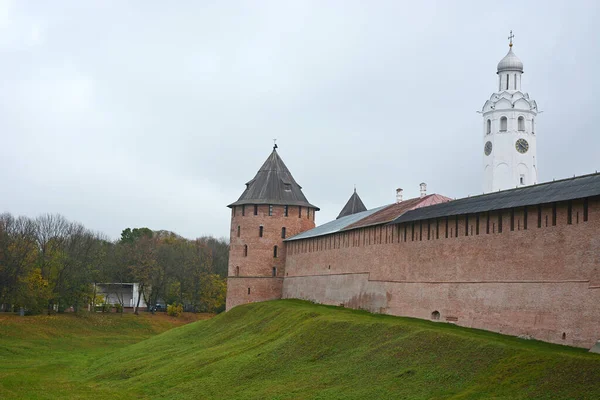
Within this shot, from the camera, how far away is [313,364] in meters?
23.5

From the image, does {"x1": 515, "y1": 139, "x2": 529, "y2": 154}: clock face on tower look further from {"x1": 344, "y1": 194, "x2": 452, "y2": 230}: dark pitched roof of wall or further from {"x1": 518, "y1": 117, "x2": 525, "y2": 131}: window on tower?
{"x1": 344, "y1": 194, "x2": 452, "y2": 230}: dark pitched roof of wall

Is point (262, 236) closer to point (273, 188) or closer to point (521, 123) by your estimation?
point (273, 188)

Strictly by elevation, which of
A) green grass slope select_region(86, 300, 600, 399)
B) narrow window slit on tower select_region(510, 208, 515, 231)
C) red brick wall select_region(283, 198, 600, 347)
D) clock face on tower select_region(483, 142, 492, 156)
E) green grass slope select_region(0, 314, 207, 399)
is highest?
clock face on tower select_region(483, 142, 492, 156)

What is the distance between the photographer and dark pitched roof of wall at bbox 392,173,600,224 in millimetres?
20906

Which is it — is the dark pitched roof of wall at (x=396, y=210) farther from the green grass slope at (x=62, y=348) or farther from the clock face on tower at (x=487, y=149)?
the clock face on tower at (x=487, y=149)

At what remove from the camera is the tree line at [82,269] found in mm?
49750

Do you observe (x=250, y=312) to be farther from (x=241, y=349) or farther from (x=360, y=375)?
(x=360, y=375)

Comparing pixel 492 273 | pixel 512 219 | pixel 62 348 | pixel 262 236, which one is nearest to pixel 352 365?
pixel 492 273

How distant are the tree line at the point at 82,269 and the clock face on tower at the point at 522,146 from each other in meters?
26.5

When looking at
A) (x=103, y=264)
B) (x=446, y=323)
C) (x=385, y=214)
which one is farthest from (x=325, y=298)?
(x=103, y=264)

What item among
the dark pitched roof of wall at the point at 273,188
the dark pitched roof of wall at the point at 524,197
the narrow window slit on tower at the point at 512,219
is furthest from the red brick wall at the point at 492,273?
the dark pitched roof of wall at the point at 273,188

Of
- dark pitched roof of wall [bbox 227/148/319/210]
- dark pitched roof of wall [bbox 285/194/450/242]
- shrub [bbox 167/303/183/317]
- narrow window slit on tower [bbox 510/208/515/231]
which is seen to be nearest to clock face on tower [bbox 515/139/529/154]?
dark pitched roof of wall [bbox 227/148/319/210]

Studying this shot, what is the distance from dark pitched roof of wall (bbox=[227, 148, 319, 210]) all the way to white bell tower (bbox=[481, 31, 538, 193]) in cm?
1626

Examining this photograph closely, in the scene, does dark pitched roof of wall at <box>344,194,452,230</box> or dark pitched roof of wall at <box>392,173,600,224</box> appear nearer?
dark pitched roof of wall at <box>392,173,600,224</box>
